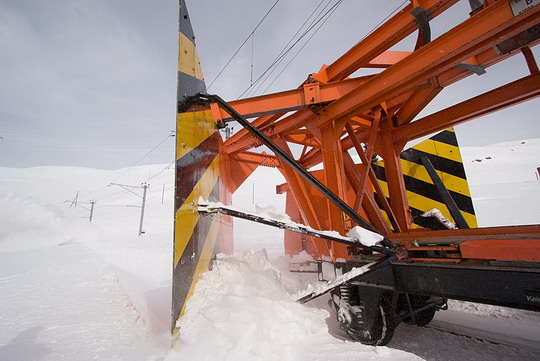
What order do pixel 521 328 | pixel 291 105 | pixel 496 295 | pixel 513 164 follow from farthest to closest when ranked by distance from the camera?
pixel 513 164 < pixel 291 105 < pixel 521 328 < pixel 496 295

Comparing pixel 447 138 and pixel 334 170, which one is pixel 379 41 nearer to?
pixel 334 170

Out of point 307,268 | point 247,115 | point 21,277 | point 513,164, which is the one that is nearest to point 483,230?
point 307,268

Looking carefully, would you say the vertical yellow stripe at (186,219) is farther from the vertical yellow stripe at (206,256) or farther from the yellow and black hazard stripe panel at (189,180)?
the vertical yellow stripe at (206,256)

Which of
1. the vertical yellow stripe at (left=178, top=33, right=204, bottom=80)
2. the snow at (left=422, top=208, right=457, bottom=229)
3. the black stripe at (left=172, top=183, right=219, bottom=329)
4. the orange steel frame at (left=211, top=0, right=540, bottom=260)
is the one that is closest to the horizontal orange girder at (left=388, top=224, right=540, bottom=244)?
the orange steel frame at (left=211, top=0, right=540, bottom=260)

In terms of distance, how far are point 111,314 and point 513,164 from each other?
124 feet

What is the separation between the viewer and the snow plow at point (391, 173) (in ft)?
4.16

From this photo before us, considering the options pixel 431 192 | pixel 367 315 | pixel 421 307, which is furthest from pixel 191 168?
pixel 431 192

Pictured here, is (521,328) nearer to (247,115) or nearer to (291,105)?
(291,105)

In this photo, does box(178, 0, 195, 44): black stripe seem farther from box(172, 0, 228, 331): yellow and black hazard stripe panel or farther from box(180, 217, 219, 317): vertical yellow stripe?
box(180, 217, 219, 317): vertical yellow stripe

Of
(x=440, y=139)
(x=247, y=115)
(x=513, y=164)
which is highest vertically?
(x=513, y=164)

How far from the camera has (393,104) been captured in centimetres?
294

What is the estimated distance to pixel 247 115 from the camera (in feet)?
8.39

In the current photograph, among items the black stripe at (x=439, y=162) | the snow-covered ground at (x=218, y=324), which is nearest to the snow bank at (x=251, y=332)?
the snow-covered ground at (x=218, y=324)

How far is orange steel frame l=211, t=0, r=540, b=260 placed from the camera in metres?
1.46
